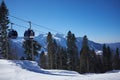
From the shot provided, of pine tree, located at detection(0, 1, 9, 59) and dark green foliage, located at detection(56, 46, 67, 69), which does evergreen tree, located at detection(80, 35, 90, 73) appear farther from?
pine tree, located at detection(0, 1, 9, 59)

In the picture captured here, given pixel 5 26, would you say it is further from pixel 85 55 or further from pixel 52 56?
pixel 85 55

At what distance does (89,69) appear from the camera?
78.7 m

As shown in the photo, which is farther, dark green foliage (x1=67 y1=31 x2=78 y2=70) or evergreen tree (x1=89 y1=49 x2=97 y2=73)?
evergreen tree (x1=89 y1=49 x2=97 y2=73)

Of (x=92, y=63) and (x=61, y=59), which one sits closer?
(x=61, y=59)

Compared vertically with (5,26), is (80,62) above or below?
below

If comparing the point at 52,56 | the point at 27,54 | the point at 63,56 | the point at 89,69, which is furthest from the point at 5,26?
the point at 89,69

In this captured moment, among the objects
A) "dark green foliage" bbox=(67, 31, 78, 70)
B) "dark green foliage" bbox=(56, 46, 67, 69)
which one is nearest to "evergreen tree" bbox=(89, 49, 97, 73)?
"dark green foliage" bbox=(67, 31, 78, 70)

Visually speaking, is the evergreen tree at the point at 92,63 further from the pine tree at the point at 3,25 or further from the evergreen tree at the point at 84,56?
the pine tree at the point at 3,25

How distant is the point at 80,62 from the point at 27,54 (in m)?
27.6

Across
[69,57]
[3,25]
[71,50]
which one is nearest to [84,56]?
[69,57]

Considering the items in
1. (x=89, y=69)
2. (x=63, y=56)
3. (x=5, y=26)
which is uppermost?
(x=5, y=26)

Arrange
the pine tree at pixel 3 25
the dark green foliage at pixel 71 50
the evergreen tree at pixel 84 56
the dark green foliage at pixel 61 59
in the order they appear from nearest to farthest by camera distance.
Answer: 1. the pine tree at pixel 3 25
2. the dark green foliage at pixel 71 50
3. the dark green foliage at pixel 61 59
4. the evergreen tree at pixel 84 56

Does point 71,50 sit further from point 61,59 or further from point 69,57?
point 61,59

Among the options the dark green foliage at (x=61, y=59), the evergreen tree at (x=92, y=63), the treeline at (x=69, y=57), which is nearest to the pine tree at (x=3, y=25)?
the treeline at (x=69, y=57)
